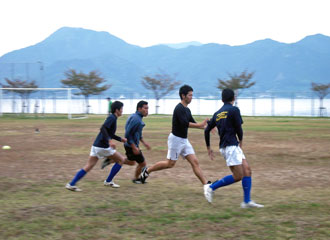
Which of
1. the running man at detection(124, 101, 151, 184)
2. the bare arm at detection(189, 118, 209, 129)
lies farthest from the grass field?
the bare arm at detection(189, 118, 209, 129)

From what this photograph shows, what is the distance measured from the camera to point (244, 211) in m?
6.09

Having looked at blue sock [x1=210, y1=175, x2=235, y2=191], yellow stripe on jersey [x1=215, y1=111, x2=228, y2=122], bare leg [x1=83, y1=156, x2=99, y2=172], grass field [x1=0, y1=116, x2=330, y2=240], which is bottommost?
grass field [x1=0, y1=116, x2=330, y2=240]

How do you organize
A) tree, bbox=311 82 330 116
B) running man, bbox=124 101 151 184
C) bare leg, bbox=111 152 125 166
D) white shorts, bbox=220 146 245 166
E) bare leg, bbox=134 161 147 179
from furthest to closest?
tree, bbox=311 82 330 116, bare leg, bbox=134 161 147 179, bare leg, bbox=111 152 125 166, running man, bbox=124 101 151 184, white shorts, bbox=220 146 245 166

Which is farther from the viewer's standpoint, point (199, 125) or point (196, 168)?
point (196, 168)

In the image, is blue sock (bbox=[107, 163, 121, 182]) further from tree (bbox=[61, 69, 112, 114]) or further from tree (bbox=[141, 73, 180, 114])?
tree (bbox=[141, 73, 180, 114])

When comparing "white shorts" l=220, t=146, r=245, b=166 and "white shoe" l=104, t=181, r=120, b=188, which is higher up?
"white shorts" l=220, t=146, r=245, b=166

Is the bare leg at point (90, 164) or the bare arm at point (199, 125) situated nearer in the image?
the bare arm at point (199, 125)

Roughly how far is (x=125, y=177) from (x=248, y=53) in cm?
17820

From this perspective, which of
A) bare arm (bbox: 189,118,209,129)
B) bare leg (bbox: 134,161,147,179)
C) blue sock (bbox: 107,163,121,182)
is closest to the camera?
bare arm (bbox: 189,118,209,129)

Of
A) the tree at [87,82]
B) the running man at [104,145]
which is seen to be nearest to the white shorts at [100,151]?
the running man at [104,145]

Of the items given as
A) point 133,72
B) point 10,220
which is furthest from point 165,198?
point 133,72

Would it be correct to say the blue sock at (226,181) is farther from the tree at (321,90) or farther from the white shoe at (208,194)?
the tree at (321,90)

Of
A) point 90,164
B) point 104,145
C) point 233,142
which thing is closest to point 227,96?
point 233,142

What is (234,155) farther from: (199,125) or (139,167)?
(139,167)
